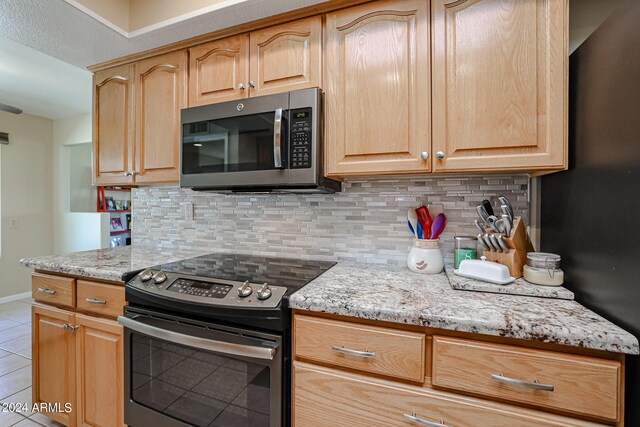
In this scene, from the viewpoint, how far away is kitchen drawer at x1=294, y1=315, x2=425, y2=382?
88 cm

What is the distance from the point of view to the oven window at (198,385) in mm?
1045

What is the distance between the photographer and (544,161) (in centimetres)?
104

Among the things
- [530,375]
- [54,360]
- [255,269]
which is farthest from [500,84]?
[54,360]

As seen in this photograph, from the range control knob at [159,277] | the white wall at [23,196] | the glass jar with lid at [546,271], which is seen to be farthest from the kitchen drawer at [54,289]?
the white wall at [23,196]

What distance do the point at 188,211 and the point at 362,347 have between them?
5.18 ft

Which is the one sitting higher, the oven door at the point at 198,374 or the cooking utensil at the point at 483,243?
the cooking utensil at the point at 483,243

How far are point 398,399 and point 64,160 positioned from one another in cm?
516

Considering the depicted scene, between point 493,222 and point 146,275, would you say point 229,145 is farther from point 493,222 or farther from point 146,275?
point 493,222

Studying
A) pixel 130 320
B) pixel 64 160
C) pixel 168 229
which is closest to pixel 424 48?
pixel 130 320

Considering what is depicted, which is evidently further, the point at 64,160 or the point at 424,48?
the point at 64,160

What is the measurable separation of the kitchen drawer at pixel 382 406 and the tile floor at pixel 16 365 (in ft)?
5.42

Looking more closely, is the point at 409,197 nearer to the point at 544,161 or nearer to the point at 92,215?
the point at 544,161

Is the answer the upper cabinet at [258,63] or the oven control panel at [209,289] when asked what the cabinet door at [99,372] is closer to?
the oven control panel at [209,289]

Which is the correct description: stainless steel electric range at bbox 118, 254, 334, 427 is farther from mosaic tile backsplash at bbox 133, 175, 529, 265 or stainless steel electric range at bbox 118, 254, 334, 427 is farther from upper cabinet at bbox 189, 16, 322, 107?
upper cabinet at bbox 189, 16, 322, 107
